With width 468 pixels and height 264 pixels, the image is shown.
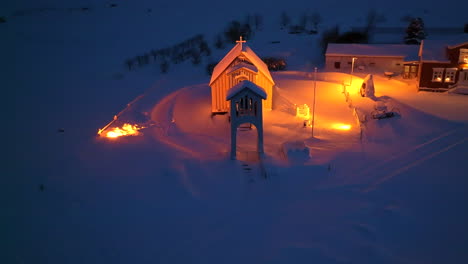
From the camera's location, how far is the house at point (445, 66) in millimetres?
29406

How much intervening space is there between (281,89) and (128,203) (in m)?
17.4

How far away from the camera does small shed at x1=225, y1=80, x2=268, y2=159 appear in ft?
59.9

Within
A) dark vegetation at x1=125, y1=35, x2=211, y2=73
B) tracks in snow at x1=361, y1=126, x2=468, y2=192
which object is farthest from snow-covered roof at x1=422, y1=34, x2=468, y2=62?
dark vegetation at x1=125, y1=35, x2=211, y2=73

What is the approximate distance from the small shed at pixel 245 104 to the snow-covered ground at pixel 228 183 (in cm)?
147

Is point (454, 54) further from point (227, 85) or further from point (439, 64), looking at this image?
point (227, 85)

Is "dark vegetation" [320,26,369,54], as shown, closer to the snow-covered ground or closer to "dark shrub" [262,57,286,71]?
"dark shrub" [262,57,286,71]

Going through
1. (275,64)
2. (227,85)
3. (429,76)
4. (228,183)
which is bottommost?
(228,183)

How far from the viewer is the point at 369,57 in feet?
128

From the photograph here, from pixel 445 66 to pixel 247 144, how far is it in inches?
744

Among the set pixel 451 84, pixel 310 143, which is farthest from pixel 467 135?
pixel 451 84

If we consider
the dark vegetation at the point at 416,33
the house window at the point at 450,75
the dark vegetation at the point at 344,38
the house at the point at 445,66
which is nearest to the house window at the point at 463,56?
the house at the point at 445,66

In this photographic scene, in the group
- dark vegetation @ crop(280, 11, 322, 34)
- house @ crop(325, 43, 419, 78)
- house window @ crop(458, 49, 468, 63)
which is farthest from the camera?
dark vegetation @ crop(280, 11, 322, 34)

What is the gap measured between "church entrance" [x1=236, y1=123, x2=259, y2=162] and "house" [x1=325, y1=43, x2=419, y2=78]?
20.3 m

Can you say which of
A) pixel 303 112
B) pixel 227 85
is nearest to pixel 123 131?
pixel 227 85
